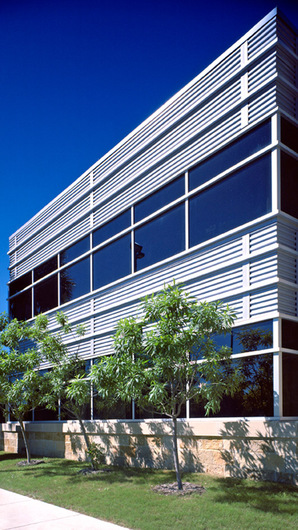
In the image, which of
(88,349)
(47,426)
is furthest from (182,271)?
(47,426)

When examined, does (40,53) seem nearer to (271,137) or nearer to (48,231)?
(271,137)

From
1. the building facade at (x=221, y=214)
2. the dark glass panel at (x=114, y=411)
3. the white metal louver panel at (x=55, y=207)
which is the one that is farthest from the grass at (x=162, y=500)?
the white metal louver panel at (x=55, y=207)

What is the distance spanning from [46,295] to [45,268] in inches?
45.4

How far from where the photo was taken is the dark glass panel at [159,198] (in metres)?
14.3

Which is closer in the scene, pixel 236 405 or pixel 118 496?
pixel 118 496

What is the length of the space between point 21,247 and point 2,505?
15.6m

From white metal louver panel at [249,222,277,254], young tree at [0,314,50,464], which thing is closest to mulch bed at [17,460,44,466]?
young tree at [0,314,50,464]

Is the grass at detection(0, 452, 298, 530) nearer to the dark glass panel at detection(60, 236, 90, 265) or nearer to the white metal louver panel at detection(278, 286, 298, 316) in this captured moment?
the white metal louver panel at detection(278, 286, 298, 316)

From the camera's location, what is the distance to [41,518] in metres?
8.80

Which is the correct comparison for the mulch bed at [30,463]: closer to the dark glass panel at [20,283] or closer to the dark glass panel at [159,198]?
the dark glass panel at [159,198]

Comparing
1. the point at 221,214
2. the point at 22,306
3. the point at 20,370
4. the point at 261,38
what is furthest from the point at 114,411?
the point at 261,38

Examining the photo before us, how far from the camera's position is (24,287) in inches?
925

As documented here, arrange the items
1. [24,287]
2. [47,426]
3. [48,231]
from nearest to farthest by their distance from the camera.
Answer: [47,426] → [48,231] → [24,287]

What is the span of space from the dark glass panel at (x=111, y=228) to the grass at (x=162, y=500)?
727 centimetres
